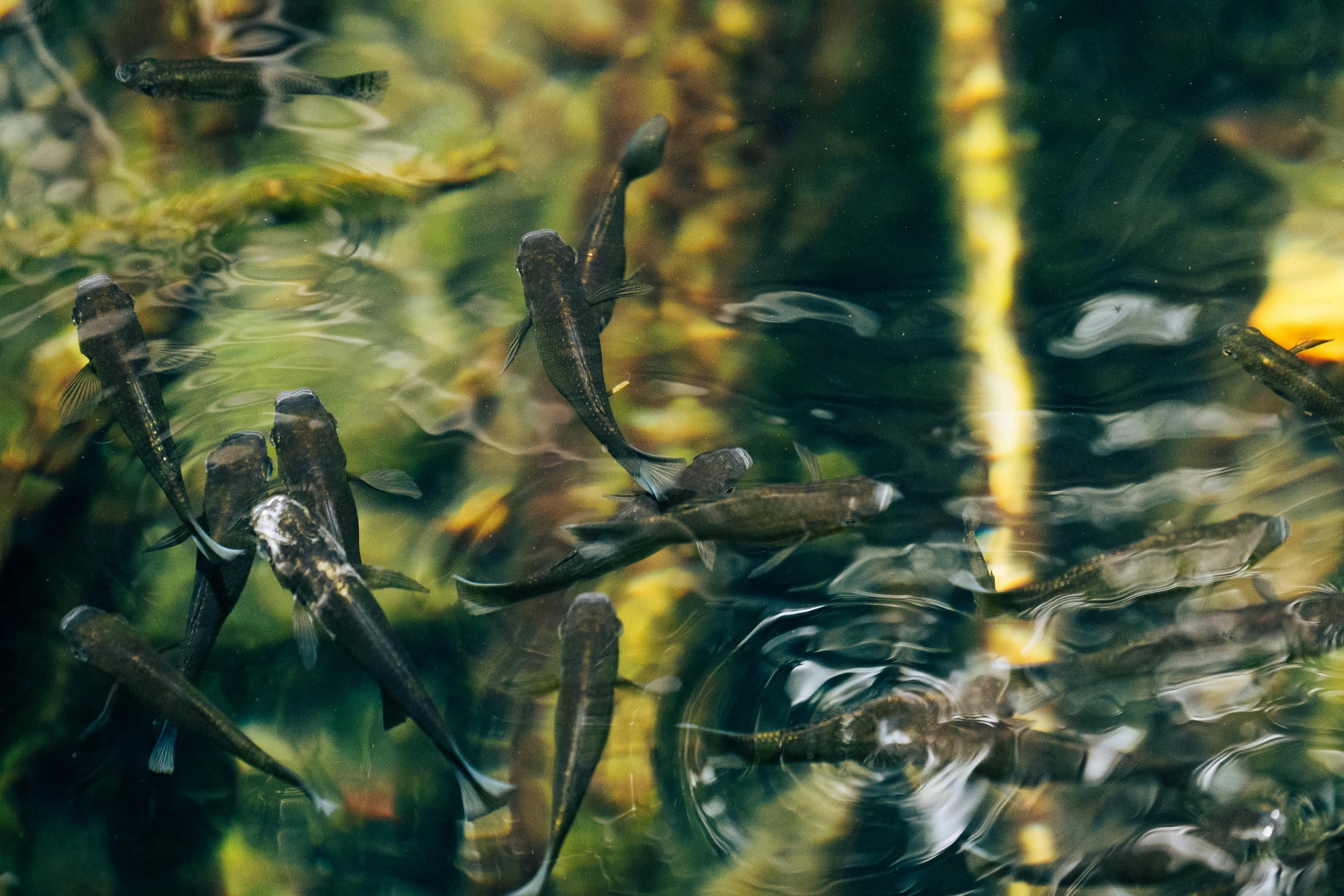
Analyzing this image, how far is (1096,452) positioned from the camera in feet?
10.9

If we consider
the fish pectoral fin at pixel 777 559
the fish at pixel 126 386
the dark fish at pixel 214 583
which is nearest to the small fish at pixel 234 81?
the fish at pixel 126 386

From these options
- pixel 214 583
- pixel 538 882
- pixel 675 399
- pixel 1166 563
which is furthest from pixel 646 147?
pixel 538 882

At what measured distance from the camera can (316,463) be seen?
2961 millimetres

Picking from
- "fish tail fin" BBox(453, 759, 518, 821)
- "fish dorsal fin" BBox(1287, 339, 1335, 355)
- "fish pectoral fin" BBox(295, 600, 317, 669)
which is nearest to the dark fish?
"fish pectoral fin" BBox(295, 600, 317, 669)

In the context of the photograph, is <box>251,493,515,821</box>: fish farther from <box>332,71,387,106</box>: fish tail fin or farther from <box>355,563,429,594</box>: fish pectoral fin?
<box>332,71,387,106</box>: fish tail fin

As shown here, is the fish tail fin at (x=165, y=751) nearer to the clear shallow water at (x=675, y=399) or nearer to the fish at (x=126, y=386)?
the clear shallow water at (x=675, y=399)

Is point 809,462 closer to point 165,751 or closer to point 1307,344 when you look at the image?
point 1307,344

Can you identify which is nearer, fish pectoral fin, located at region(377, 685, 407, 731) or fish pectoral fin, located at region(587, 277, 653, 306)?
fish pectoral fin, located at region(377, 685, 407, 731)

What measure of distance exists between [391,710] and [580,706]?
22.8 inches

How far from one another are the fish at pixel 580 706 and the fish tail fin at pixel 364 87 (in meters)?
2.10

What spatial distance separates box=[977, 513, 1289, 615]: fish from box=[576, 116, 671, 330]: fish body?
1.70 meters

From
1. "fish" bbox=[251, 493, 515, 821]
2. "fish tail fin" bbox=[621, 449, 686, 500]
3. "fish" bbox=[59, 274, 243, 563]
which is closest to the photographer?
"fish" bbox=[251, 493, 515, 821]

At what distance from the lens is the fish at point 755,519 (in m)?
2.81

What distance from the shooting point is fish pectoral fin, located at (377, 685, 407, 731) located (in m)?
2.61
